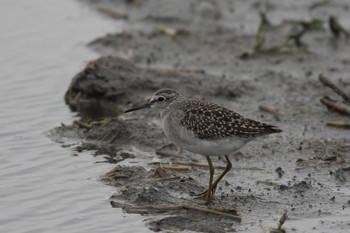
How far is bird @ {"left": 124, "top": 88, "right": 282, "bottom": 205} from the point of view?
9.60m

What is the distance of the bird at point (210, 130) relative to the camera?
31.5ft

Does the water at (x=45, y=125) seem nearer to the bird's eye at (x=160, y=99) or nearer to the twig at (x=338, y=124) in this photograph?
the bird's eye at (x=160, y=99)

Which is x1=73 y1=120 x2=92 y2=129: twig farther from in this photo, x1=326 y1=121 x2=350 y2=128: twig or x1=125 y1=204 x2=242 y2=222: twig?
x1=326 y1=121 x2=350 y2=128: twig

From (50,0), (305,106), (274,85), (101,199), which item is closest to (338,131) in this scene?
(305,106)

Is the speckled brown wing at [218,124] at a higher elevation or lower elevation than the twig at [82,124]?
higher

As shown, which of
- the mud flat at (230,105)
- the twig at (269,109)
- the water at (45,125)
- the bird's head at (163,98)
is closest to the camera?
A: the water at (45,125)

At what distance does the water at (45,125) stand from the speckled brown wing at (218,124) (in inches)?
52.7

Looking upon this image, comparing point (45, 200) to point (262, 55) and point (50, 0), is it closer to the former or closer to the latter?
point (262, 55)

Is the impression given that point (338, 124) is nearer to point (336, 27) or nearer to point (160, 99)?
point (160, 99)

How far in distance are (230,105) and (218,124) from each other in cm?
374

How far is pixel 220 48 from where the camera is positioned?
16281mm

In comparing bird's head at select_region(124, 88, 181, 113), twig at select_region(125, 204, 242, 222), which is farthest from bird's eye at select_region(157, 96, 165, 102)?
twig at select_region(125, 204, 242, 222)

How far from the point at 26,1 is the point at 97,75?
582 centimetres

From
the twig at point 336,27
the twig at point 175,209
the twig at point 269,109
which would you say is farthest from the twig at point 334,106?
the twig at point 175,209
